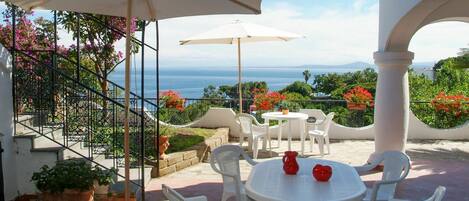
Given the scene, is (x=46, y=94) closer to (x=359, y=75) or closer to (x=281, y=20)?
(x=359, y=75)

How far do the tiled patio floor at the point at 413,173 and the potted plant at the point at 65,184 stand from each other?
3.88 feet

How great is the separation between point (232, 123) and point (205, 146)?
221 centimetres

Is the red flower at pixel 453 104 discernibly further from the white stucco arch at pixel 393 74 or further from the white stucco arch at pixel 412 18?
the white stucco arch at pixel 393 74

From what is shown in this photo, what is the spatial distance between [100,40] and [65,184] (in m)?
4.66

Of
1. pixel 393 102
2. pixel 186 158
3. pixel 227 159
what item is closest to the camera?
pixel 227 159

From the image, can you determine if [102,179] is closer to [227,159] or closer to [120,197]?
[120,197]

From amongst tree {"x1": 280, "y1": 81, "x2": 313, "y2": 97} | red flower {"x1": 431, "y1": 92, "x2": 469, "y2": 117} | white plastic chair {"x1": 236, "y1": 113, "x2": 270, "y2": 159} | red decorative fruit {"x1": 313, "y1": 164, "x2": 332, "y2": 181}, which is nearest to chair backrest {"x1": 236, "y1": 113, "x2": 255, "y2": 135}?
white plastic chair {"x1": 236, "y1": 113, "x2": 270, "y2": 159}

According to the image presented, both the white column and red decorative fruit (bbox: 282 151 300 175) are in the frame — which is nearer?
red decorative fruit (bbox: 282 151 300 175)

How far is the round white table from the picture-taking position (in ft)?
10.1

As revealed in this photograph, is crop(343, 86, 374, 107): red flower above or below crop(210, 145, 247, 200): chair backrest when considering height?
above

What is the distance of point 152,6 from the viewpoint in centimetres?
412

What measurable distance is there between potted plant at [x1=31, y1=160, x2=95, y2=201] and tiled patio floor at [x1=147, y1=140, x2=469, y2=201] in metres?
1.18

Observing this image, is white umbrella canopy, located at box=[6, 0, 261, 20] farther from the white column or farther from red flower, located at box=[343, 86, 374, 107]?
red flower, located at box=[343, 86, 374, 107]

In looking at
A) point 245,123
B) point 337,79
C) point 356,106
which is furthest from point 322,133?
point 337,79
